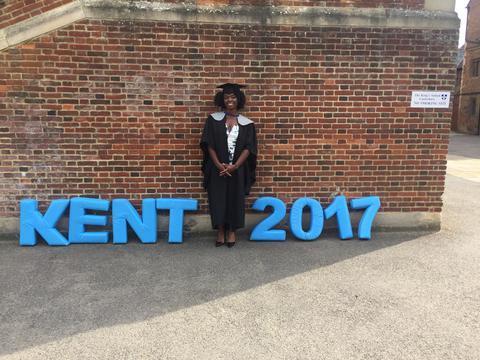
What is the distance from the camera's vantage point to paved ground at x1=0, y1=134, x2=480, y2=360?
284 cm

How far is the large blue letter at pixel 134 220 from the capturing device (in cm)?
486

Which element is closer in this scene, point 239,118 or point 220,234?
point 239,118

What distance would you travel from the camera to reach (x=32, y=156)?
4855 mm

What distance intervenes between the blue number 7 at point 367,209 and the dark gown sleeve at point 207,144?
1932mm

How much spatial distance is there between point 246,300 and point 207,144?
195cm

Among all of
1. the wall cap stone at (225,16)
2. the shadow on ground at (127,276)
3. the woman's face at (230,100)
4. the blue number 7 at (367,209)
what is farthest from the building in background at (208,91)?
the shadow on ground at (127,276)

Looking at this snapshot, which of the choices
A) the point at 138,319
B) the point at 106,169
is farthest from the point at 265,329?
the point at 106,169

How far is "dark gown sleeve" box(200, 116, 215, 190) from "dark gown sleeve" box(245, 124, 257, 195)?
1.41 ft

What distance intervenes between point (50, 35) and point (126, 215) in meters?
2.30

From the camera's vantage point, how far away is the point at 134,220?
4.88 m

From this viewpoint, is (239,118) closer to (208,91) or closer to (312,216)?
(208,91)

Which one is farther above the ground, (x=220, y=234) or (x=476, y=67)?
(x=476, y=67)

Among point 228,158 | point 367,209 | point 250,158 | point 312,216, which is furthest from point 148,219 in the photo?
point 367,209

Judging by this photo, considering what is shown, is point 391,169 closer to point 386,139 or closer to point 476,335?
point 386,139
